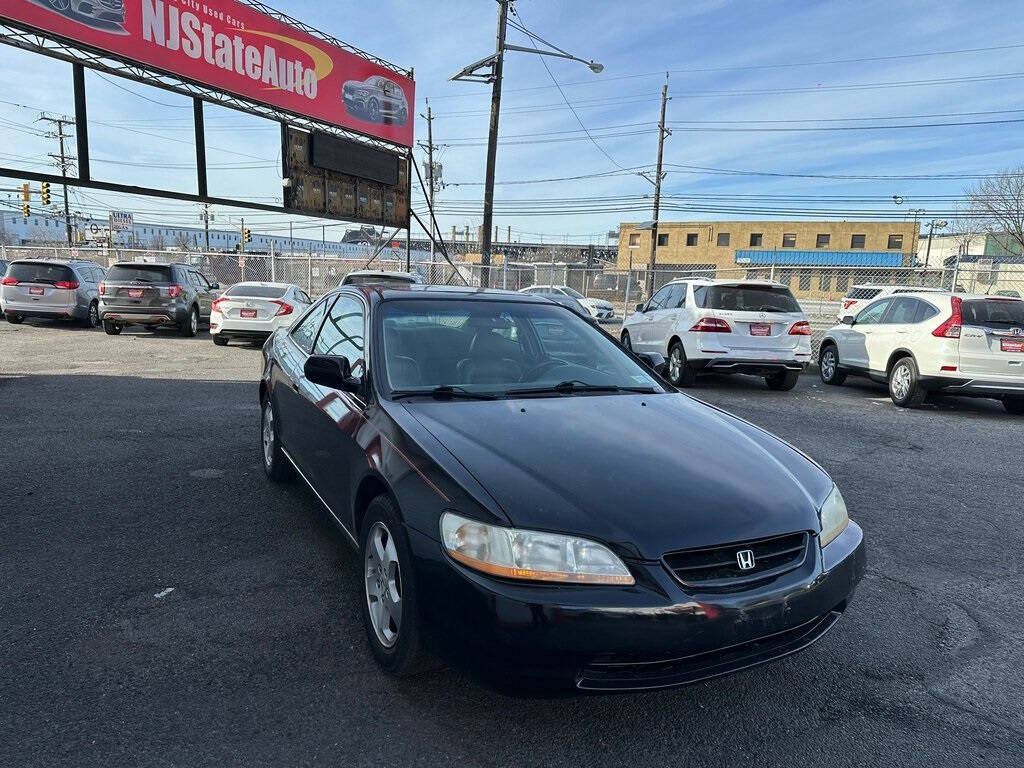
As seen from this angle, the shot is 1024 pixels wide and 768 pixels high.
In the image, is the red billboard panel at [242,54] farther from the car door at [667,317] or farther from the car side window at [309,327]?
the car door at [667,317]

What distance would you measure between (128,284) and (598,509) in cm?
1469

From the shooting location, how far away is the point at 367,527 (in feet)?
8.82

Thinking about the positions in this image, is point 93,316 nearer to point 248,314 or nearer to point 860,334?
point 248,314

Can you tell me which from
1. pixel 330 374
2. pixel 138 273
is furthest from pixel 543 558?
pixel 138 273

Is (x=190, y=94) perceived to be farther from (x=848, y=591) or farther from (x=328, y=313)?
(x=848, y=591)

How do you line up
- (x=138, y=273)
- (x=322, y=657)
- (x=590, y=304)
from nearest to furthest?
(x=322, y=657) → (x=138, y=273) → (x=590, y=304)

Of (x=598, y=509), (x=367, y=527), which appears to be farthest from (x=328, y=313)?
(x=598, y=509)

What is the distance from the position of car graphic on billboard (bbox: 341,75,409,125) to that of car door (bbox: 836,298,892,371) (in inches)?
514

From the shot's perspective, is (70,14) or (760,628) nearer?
(760,628)

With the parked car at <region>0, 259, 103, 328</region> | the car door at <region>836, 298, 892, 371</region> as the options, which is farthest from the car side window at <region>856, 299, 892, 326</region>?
the parked car at <region>0, 259, 103, 328</region>

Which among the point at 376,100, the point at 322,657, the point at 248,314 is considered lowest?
the point at 322,657

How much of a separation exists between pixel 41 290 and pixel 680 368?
14.4 meters

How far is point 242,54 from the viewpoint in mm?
14055

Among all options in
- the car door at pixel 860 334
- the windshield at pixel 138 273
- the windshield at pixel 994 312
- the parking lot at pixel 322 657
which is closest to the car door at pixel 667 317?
the car door at pixel 860 334
